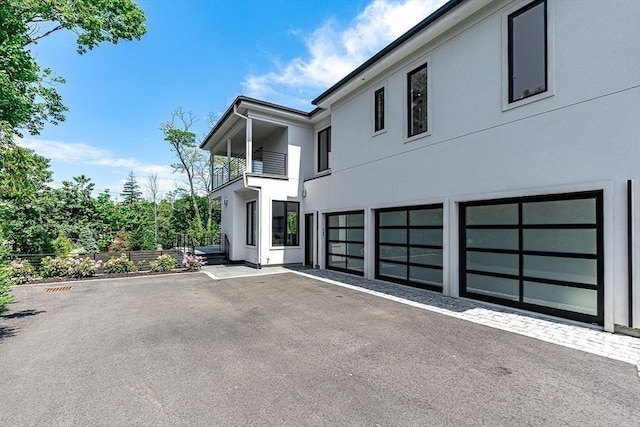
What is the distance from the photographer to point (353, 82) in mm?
10172

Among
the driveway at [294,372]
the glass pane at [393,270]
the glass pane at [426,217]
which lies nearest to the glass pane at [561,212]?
the glass pane at [426,217]

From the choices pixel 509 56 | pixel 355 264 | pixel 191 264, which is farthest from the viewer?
pixel 191 264

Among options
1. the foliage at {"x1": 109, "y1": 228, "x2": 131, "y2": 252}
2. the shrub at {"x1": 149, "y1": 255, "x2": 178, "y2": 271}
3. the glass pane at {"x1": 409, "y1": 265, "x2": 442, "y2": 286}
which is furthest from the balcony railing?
the glass pane at {"x1": 409, "y1": 265, "x2": 442, "y2": 286}

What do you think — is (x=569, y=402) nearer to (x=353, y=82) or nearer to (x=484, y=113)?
(x=484, y=113)

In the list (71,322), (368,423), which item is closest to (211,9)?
(71,322)

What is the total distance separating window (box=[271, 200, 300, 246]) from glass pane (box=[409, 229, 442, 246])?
6.24 metres

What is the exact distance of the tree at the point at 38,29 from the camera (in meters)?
7.97

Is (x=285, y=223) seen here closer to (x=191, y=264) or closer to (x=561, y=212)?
(x=191, y=264)

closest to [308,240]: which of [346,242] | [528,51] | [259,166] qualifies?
[346,242]

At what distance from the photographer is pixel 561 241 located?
18.7 feet

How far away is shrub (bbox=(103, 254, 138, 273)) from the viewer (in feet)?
36.9

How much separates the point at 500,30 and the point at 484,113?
1.74m

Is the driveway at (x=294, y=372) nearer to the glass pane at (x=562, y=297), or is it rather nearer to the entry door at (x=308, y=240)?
the glass pane at (x=562, y=297)

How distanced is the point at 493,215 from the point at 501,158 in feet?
4.14
